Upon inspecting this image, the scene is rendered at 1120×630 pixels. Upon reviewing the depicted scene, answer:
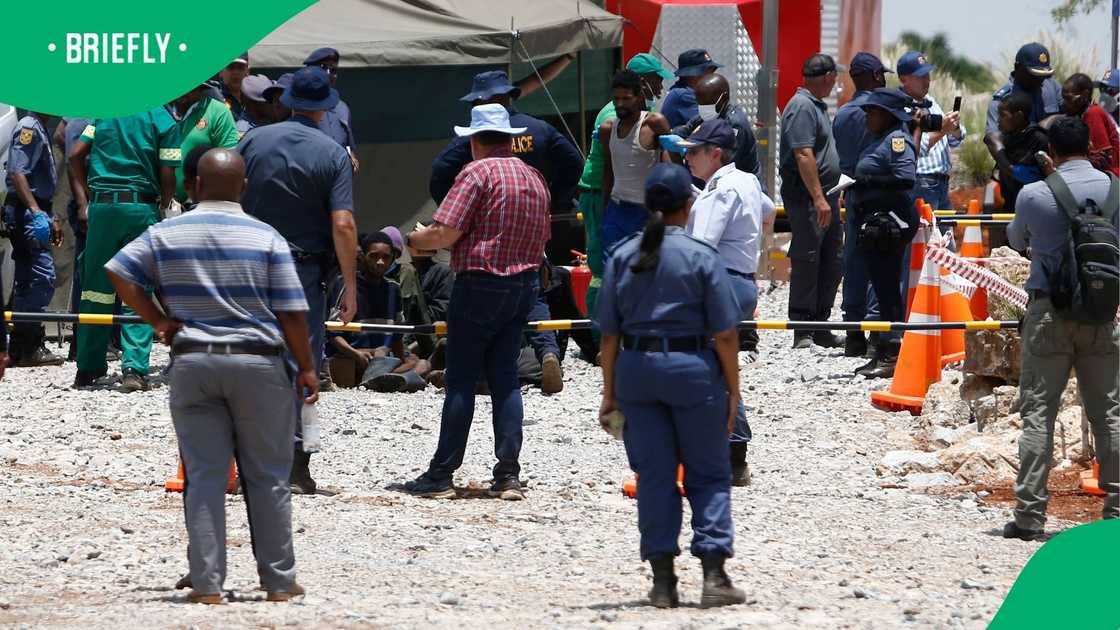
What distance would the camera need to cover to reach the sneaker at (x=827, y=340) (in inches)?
514

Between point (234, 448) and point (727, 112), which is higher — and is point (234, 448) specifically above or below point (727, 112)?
below

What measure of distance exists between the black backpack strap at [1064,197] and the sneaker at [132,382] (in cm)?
616

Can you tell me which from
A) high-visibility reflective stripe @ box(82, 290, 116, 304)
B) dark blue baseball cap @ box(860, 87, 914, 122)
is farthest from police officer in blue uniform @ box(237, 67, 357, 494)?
dark blue baseball cap @ box(860, 87, 914, 122)

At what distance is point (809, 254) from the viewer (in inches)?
499

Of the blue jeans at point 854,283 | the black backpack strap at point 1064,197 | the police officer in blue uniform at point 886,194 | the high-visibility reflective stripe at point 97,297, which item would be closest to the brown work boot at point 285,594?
the black backpack strap at point 1064,197

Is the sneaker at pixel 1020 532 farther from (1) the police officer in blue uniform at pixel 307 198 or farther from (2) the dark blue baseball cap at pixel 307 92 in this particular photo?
(2) the dark blue baseball cap at pixel 307 92

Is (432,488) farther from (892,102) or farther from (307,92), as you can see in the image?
(892,102)

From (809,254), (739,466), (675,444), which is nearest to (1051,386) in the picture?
(739,466)

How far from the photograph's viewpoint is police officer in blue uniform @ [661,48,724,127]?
10141 millimetres

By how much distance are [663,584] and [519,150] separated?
4.20 metres

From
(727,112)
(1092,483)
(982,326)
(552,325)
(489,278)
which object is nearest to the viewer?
(489,278)

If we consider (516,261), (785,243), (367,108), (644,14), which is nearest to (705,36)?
(644,14)

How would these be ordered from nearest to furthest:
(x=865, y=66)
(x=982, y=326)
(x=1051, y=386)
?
1. (x=1051, y=386)
2. (x=982, y=326)
3. (x=865, y=66)

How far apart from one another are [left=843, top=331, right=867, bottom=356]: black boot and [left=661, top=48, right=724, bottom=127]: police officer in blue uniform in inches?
99.6
